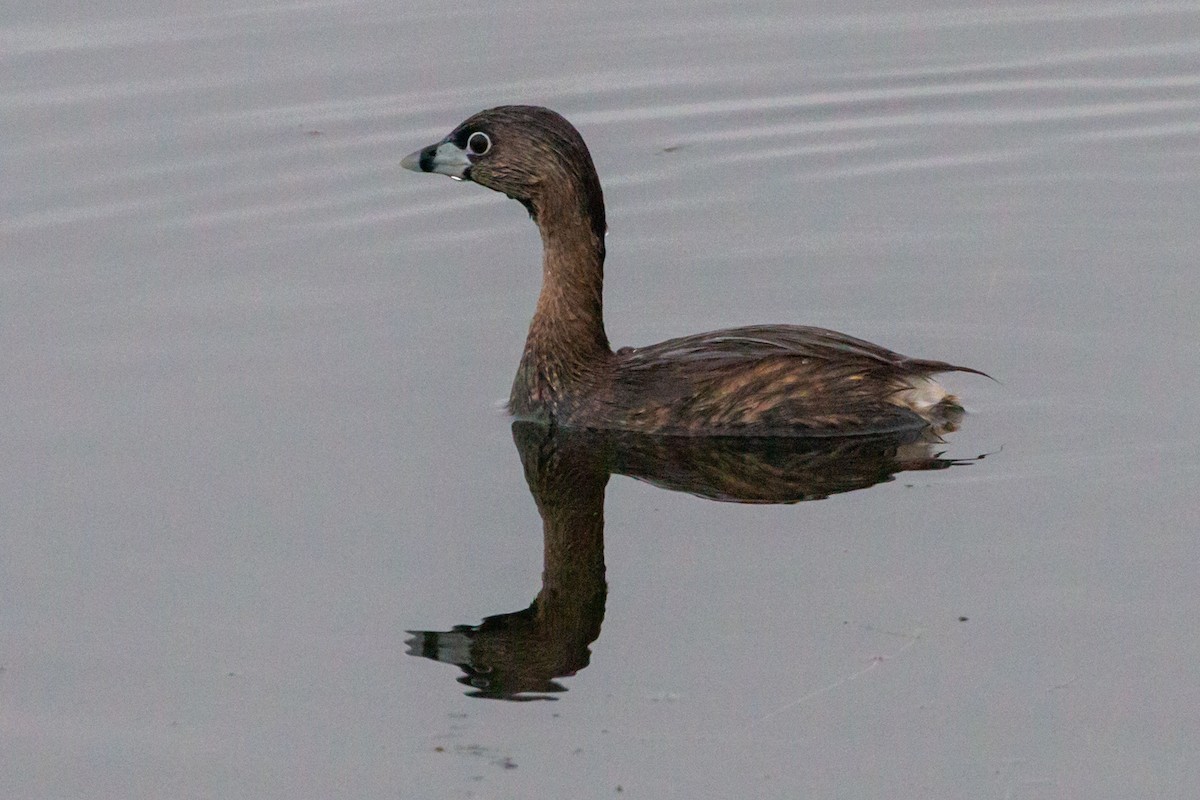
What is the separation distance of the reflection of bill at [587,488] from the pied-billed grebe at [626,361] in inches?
3.8

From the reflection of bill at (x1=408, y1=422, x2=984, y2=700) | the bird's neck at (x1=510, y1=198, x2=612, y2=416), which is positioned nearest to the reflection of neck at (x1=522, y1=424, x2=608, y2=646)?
the reflection of bill at (x1=408, y1=422, x2=984, y2=700)

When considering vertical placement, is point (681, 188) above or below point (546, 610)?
above

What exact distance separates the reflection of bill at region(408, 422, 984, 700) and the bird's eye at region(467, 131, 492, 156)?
1.28 metres

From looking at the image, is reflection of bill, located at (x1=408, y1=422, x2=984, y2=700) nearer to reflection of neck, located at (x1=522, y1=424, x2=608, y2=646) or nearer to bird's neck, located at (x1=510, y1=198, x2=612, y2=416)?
reflection of neck, located at (x1=522, y1=424, x2=608, y2=646)

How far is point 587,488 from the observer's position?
29.7 ft

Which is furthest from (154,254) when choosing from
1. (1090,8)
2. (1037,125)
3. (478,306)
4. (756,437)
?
(1090,8)

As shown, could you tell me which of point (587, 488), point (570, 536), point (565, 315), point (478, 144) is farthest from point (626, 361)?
point (570, 536)

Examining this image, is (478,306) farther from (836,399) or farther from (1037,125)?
(1037,125)

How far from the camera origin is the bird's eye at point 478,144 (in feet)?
32.2

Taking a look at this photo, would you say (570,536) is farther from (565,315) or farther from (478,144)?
(478,144)

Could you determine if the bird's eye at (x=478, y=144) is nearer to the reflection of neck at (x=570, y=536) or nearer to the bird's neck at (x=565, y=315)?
the bird's neck at (x=565, y=315)

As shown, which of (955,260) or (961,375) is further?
(955,260)

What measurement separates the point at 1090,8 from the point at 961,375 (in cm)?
640

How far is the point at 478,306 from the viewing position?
11.0 m
